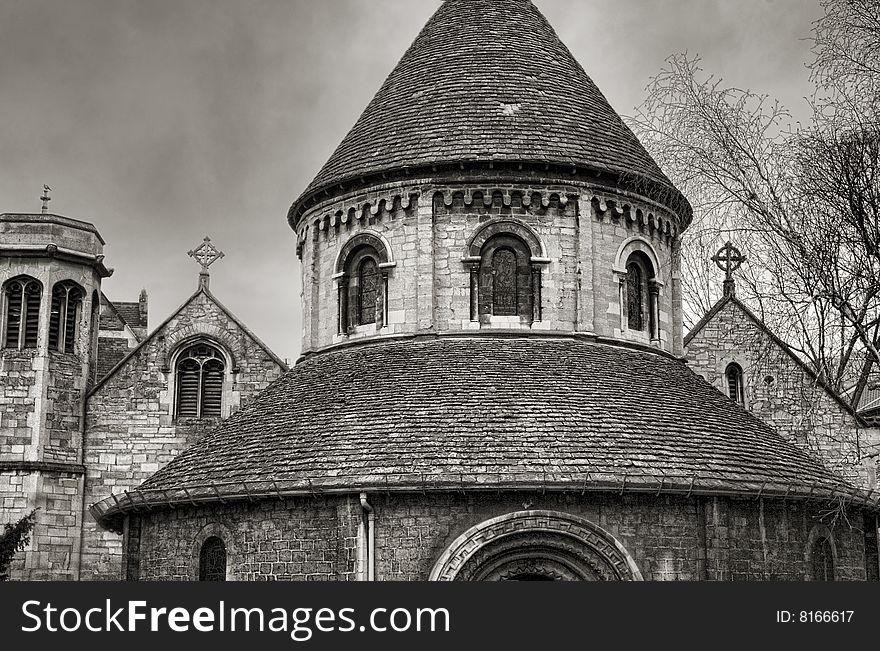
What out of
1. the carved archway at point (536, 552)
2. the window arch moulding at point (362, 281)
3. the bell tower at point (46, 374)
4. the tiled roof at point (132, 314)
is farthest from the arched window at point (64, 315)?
the tiled roof at point (132, 314)

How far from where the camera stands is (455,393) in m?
22.7

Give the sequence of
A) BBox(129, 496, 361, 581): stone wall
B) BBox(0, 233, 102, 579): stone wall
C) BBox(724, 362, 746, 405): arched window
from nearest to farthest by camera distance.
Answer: BBox(129, 496, 361, 581): stone wall < BBox(0, 233, 102, 579): stone wall < BBox(724, 362, 746, 405): arched window

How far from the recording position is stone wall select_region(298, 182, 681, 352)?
25.0m

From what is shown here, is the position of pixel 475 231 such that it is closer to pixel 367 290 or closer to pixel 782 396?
pixel 367 290

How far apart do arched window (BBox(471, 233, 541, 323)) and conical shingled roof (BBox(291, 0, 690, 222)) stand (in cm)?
161

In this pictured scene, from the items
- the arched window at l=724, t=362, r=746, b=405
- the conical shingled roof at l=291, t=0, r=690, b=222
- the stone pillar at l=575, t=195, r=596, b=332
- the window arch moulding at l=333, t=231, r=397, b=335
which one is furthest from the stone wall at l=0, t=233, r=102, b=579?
the arched window at l=724, t=362, r=746, b=405

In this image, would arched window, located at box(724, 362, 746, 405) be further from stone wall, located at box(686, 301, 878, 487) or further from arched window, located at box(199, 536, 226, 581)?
arched window, located at box(199, 536, 226, 581)

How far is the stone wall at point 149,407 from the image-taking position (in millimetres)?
30469

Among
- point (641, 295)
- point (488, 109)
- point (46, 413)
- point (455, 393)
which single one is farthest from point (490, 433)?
point (46, 413)

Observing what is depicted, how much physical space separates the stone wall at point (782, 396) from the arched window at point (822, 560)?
7440 mm

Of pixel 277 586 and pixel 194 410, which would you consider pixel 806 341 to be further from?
pixel 194 410

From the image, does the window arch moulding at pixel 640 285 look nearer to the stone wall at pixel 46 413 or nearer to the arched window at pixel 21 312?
the stone wall at pixel 46 413

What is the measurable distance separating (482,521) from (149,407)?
12788 millimetres

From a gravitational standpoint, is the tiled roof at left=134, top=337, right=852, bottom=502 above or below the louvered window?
above
